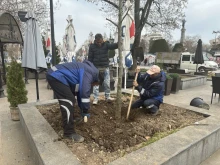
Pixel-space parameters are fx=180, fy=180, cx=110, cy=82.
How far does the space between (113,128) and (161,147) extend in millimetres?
884

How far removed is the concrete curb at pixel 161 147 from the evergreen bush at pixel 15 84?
0.92 metres

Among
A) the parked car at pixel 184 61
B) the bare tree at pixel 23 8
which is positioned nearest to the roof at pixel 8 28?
the bare tree at pixel 23 8

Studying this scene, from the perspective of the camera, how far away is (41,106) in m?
4.24

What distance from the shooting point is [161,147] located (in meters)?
2.31

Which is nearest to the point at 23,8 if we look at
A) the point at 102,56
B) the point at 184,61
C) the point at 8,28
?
the point at 8,28

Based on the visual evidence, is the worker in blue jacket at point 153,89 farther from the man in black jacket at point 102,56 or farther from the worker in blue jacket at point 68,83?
the worker in blue jacket at point 68,83

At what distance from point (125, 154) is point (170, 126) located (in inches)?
50.6

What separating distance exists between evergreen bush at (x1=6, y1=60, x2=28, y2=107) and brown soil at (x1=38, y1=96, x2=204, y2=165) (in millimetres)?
571

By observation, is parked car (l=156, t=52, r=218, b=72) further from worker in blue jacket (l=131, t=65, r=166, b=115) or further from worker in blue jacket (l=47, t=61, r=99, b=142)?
worker in blue jacket (l=47, t=61, r=99, b=142)

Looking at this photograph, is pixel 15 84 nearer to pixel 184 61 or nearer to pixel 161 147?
pixel 161 147

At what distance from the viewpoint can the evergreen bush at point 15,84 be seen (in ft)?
13.0

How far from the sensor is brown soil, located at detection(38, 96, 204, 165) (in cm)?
227

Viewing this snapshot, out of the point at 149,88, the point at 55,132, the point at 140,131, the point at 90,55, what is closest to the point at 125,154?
the point at 140,131

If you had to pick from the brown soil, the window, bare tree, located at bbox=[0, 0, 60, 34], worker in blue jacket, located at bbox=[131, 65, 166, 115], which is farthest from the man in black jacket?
the window
